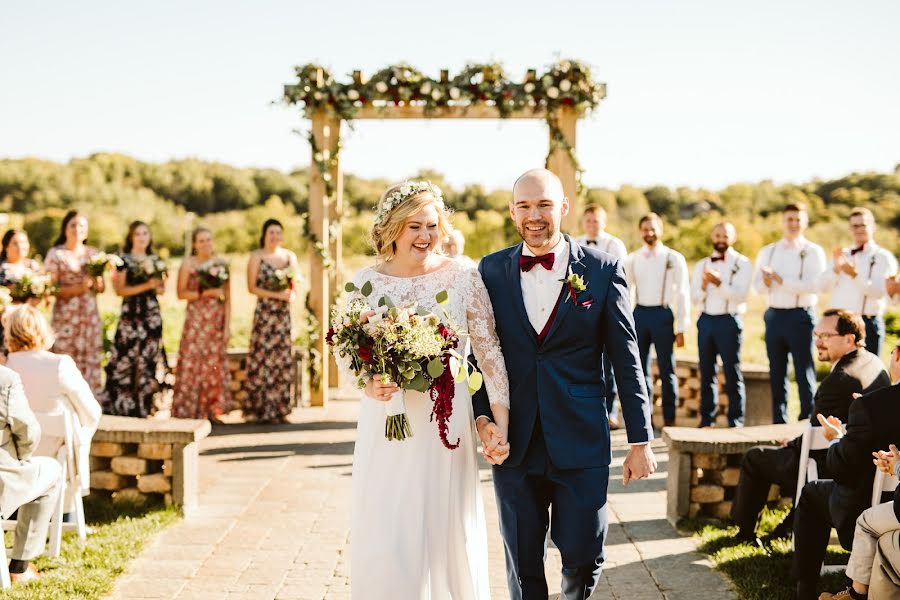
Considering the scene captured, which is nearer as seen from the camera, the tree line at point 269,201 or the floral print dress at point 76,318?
the floral print dress at point 76,318

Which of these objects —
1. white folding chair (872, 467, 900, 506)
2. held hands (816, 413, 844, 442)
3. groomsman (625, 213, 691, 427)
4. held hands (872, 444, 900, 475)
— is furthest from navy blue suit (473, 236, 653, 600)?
groomsman (625, 213, 691, 427)

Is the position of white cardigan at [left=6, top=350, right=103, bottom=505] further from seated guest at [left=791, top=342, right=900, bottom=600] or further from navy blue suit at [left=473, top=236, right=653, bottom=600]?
seated guest at [left=791, top=342, right=900, bottom=600]

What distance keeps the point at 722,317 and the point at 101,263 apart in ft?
19.2

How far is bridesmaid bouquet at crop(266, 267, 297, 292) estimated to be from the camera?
830 centimetres

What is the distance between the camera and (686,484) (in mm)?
5309

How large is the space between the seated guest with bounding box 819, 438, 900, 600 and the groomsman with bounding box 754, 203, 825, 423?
4330 mm

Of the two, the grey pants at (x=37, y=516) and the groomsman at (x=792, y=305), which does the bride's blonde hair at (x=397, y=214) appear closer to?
the grey pants at (x=37, y=516)

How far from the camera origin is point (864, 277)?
7633 millimetres

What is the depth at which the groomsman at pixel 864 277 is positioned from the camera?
758 cm

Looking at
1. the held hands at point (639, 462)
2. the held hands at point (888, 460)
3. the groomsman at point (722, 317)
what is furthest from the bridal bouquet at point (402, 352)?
the groomsman at point (722, 317)

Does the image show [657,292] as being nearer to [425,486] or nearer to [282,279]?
[282,279]

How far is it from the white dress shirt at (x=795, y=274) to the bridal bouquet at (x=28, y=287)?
6.56 metres

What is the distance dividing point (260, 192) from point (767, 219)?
30.2 metres

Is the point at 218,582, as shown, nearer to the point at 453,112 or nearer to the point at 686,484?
the point at 686,484
